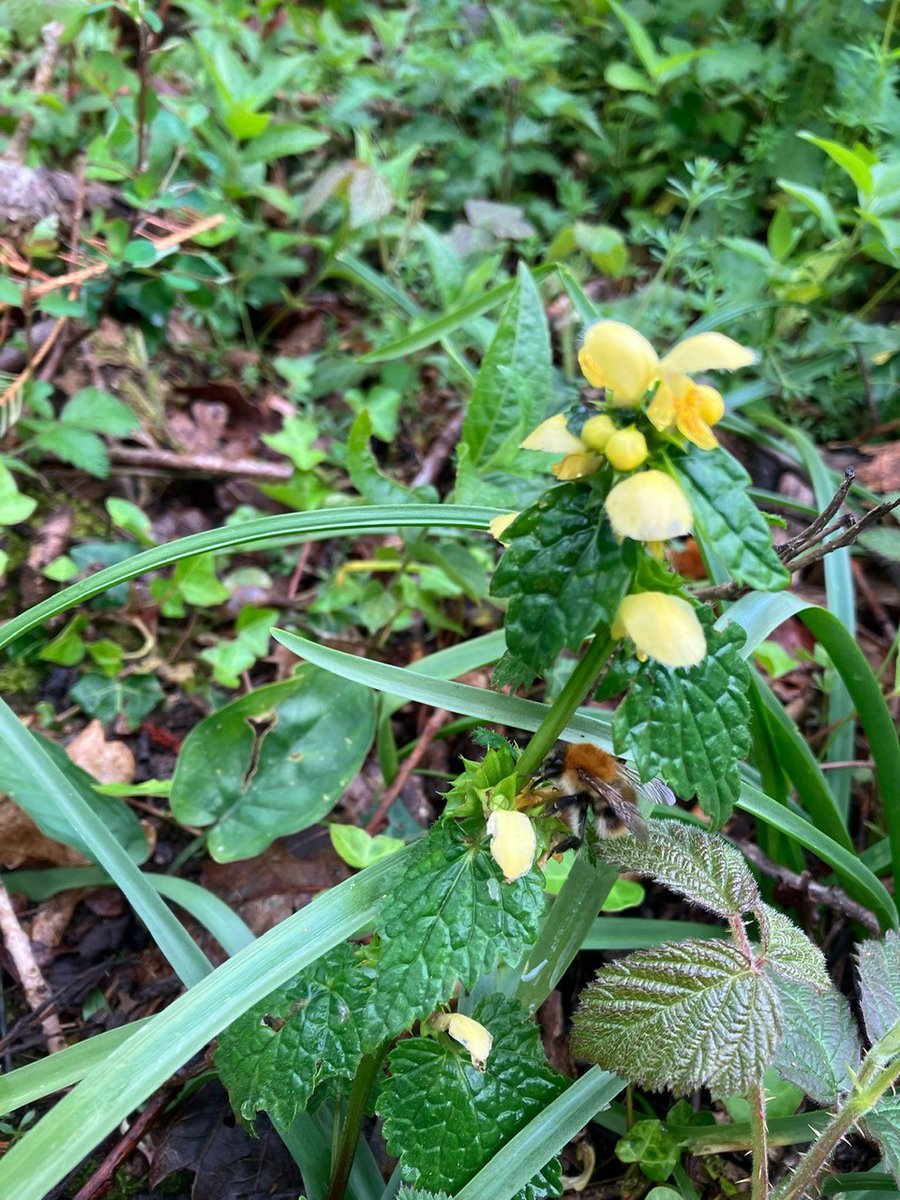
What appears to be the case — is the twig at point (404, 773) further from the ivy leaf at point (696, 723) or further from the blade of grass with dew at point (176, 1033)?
the ivy leaf at point (696, 723)

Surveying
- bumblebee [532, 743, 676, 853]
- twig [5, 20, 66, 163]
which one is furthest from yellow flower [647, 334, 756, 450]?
twig [5, 20, 66, 163]

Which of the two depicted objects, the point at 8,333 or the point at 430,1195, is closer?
the point at 430,1195

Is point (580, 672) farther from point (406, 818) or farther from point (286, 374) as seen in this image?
point (286, 374)

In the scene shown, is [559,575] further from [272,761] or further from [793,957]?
[272,761]

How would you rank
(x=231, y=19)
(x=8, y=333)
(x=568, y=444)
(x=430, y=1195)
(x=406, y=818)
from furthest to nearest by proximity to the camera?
(x=231, y=19), (x=8, y=333), (x=406, y=818), (x=430, y=1195), (x=568, y=444)

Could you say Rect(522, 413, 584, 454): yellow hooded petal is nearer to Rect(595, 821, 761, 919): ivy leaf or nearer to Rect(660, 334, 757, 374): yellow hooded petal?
Rect(660, 334, 757, 374): yellow hooded petal

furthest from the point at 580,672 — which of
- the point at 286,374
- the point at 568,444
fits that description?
the point at 286,374
